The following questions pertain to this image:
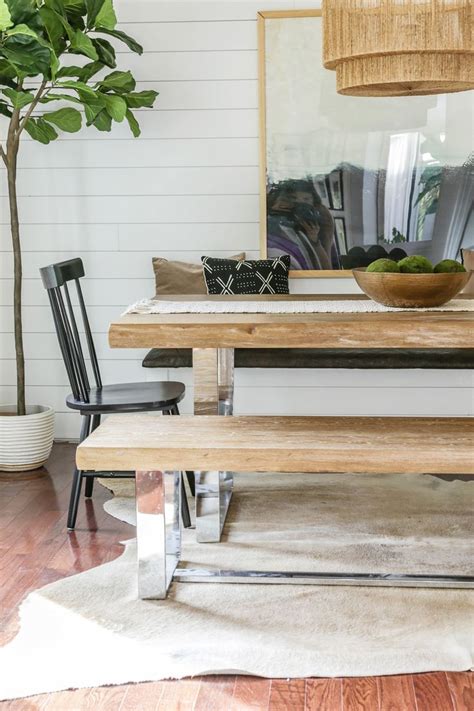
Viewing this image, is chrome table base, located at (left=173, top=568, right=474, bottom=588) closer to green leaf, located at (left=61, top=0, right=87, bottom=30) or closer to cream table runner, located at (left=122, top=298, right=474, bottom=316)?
cream table runner, located at (left=122, top=298, right=474, bottom=316)

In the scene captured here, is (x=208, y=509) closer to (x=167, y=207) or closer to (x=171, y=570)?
(x=171, y=570)

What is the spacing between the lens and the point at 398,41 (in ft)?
7.98

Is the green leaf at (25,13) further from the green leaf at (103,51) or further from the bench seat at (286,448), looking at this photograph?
the bench seat at (286,448)

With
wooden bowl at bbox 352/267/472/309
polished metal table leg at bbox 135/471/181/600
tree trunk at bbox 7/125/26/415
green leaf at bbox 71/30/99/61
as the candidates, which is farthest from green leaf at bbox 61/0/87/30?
polished metal table leg at bbox 135/471/181/600

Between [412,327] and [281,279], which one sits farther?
[281,279]

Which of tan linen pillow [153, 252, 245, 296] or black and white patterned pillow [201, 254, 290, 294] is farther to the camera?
tan linen pillow [153, 252, 245, 296]

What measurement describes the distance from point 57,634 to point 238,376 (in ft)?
6.87

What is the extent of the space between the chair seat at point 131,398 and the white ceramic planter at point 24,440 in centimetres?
59

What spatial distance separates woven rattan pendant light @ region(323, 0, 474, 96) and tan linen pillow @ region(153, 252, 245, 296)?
1978 millimetres

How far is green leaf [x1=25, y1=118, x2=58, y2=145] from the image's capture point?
13.6ft

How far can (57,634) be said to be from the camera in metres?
2.48

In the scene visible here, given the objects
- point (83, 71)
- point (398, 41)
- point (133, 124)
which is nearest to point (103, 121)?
point (133, 124)

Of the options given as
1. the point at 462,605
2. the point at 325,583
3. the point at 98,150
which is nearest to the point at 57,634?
the point at 325,583

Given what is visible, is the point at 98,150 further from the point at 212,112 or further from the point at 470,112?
the point at 470,112
